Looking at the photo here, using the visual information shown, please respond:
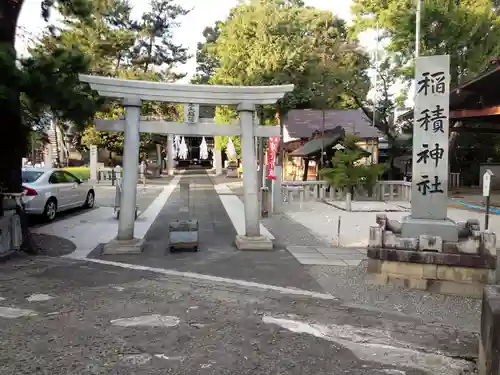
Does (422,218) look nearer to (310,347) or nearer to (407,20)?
(310,347)

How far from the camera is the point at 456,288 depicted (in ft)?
21.9

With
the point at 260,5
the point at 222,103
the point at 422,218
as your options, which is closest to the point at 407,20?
the point at 260,5

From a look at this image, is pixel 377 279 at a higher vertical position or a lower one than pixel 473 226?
lower

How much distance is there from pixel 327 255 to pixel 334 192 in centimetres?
1037

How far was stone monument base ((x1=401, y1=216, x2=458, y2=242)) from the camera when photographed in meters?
6.98

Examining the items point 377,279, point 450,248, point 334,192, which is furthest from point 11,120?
point 334,192

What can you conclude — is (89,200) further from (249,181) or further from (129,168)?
(249,181)

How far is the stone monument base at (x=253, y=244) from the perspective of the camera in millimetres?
9359

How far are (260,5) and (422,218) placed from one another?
67.3ft

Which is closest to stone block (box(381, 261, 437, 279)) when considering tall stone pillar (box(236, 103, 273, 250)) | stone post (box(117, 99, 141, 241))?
tall stone pillar (box(236, 103, 273, 250))

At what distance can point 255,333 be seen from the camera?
465 centimetres

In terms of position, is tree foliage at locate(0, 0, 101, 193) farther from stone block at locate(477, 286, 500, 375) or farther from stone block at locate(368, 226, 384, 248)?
stone block at locate(477, 286, 500, 375)

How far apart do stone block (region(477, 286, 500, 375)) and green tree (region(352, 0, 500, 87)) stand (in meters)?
21.4

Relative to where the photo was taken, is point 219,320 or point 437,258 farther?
point 437,258
